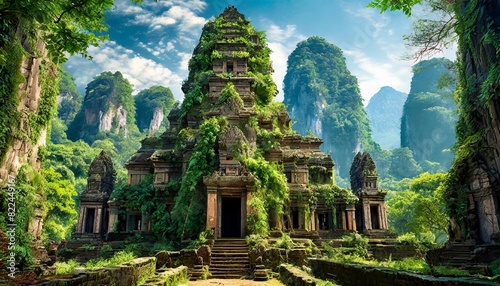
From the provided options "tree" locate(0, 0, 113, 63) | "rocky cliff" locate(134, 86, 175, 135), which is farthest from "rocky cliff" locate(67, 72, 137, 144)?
"tree" locate(0, 0, 113, 63)

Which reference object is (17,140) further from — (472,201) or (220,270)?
(472,201)

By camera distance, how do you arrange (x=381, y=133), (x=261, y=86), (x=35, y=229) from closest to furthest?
(x=35, y=229), (x=261, y=86), (x=381, y=133)

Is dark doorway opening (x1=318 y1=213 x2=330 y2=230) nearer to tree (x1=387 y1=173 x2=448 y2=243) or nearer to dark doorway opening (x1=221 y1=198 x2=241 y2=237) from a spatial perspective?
dark doorway opening (x1=221 y1=198 x2=241 y2=237)

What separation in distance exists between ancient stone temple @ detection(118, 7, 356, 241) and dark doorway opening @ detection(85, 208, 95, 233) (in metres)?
4.13

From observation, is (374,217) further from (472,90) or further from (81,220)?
(81,220)

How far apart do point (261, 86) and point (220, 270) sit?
1417cm

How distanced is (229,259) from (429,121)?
85.7 m

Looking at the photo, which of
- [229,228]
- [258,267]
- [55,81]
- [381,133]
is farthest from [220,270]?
[381,133]

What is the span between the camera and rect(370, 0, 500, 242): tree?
46.9ft

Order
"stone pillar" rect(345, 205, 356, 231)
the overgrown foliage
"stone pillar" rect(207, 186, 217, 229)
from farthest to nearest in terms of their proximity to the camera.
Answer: "stone pillar" rect(345, 205, 356, 231) → the overgrown foliage → "stone pillar" rect(207, 186, 217, 229)

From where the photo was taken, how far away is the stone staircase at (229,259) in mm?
13234

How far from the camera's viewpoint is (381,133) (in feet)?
641

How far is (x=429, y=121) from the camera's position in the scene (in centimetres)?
8575

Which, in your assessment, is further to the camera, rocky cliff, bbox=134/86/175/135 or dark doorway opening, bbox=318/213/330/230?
rocky cliff, bbox=134/86/175/135
